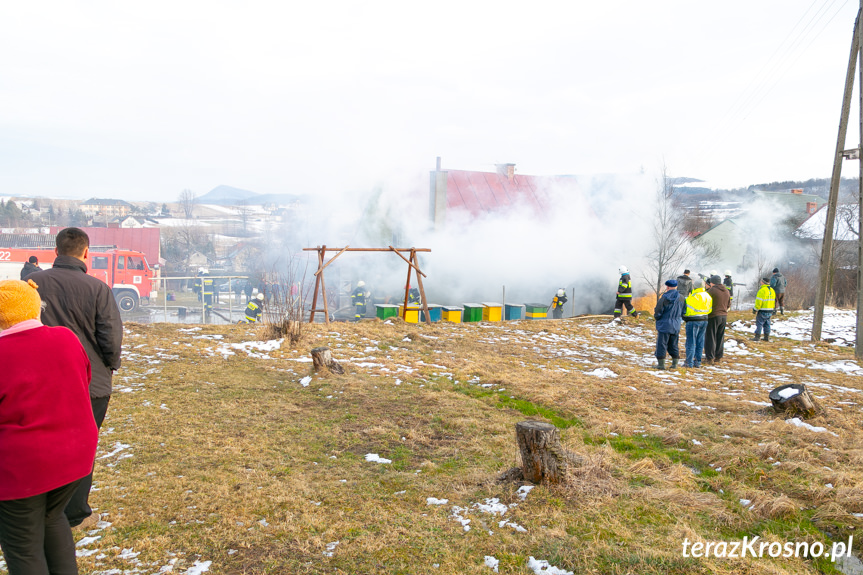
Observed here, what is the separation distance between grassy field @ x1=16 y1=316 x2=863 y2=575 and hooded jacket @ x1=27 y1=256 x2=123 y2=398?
3.58 ft

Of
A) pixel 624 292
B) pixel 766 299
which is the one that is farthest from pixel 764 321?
pixel 624 292

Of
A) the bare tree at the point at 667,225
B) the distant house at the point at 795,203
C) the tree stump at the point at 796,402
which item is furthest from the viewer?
the distant house at the point at 795,203

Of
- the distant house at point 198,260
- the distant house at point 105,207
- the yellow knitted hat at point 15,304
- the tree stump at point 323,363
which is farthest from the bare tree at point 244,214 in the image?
the yellow knitted hat at point 15,304

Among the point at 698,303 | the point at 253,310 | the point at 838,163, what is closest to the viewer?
the point at 698,303

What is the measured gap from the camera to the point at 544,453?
3916mm

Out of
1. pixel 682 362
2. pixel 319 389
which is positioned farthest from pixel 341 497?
pixel 682 362

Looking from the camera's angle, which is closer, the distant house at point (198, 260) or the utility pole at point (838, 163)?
the utility pole at point (838, 163)

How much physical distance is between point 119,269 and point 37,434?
90.0ft

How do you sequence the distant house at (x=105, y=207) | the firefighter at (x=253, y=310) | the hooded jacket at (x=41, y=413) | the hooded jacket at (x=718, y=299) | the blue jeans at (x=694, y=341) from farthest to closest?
the distant house at (x=105, y=207) < the firefighter at (x=253, y=310) < the hooded jacket at (x=718, y=299) < the blue jeans at (x=694, y=341) < the hooded jacket at (x=41, y=413)

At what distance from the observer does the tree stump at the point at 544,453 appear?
3.89 m

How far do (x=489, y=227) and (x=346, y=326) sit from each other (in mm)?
15009

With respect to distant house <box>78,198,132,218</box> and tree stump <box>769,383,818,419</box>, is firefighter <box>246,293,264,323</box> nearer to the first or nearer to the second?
tree stump <box>769,383,818,419</box>

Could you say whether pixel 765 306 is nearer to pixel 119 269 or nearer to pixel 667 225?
pixel 667 225

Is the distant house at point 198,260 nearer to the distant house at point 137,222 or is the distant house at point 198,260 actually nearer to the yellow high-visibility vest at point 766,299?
the distant house at point 137,222
